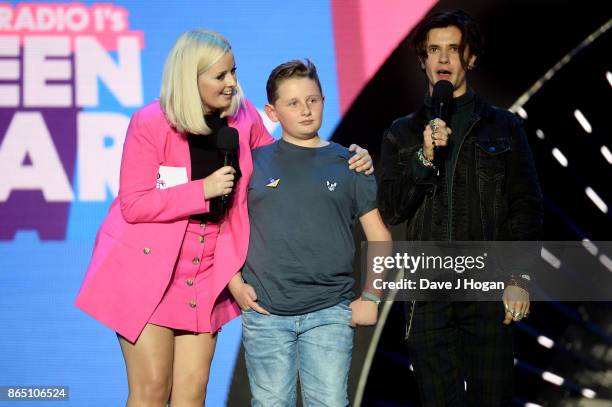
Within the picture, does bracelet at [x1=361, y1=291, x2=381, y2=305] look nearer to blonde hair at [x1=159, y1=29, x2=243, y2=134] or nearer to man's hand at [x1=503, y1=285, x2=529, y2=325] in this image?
man's hand at [x1=503, y1=285, x2=529, y2=325]

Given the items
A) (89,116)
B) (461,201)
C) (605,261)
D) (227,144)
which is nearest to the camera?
(227,144)

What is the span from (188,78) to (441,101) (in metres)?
0.75

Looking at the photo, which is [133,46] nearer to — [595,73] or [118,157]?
[118,157]

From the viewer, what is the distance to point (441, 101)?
260 cm

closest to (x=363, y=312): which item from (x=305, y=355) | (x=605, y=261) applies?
(x=305, y=355)

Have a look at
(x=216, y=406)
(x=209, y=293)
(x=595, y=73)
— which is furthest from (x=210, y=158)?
(x=595, y=73)

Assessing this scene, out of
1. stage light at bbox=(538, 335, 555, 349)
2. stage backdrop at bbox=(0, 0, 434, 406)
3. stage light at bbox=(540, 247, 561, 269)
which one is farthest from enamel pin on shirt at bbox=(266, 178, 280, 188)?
stage light at bbox=(538, 335, 555, 349)

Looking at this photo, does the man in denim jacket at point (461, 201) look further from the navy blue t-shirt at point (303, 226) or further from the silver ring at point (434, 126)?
the navy blue t-shirt at point (303, 226)

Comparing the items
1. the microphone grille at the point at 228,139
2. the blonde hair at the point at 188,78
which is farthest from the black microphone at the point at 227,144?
the blonde hair at the point at 188,78

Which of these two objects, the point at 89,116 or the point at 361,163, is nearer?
the point at 361,163

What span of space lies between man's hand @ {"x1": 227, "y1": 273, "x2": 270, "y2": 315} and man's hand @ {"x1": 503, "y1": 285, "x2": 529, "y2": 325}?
73cm

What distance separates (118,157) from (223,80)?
4.15ft

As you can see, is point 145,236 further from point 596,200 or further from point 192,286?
point 596,200

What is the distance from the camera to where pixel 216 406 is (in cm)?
373
